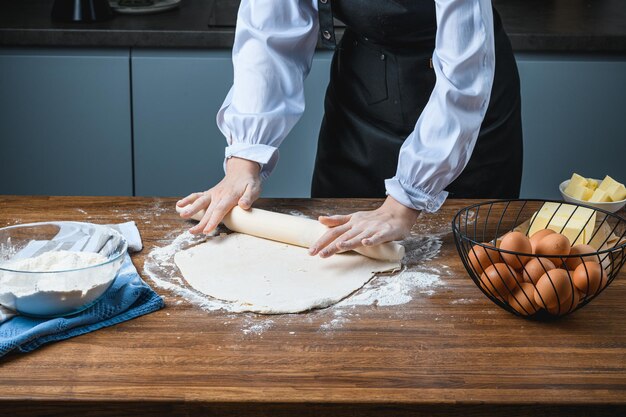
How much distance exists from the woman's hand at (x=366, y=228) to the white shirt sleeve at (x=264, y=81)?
0.27 meters

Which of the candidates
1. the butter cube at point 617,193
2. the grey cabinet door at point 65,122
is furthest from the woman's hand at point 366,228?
the grey cabinet door at point 65,122

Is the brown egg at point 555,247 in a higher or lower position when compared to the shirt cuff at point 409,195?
higher

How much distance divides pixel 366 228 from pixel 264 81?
0.41m

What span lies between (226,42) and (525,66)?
2.91ft

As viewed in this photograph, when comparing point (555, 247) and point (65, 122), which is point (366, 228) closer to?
point (555, 247)

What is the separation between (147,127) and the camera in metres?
2.50

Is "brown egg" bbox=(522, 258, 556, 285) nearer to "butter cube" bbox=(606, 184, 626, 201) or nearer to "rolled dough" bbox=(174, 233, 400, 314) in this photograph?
"rolled dough" bbox=(174, 233, 400, 314)

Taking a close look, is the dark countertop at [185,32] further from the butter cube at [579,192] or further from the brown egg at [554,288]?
the brown egg at [554,288]

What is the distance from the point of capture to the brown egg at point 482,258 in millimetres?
1071

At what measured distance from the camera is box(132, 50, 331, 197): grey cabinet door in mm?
2430

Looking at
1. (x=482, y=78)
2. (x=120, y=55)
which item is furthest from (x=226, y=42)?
(x=482, y=78)

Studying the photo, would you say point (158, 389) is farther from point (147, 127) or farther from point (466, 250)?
point (147, 127)

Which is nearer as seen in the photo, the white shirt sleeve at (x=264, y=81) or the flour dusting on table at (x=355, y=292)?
the flour dusting on table at (x=355, y=292)

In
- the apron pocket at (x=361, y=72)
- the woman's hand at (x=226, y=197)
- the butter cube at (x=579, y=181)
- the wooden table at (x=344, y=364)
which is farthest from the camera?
the apron pocket at (x=361, y=72)
